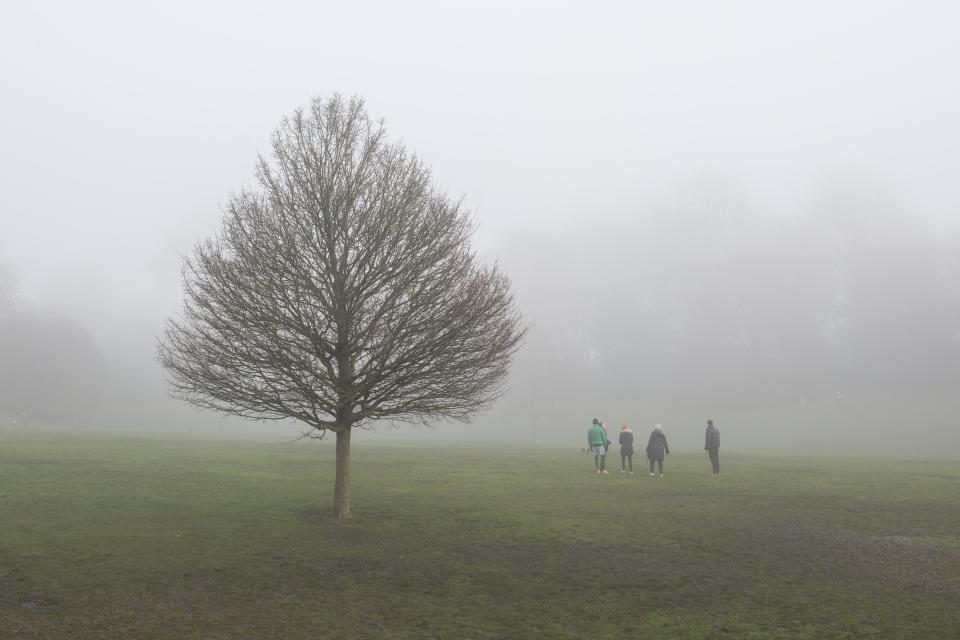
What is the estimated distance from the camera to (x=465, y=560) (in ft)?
42.9

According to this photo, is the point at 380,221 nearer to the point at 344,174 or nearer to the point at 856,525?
the point at 344,174

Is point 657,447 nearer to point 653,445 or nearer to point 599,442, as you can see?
point 653,445

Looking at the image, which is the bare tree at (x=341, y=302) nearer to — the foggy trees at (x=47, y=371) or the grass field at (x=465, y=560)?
the grass field at (x=465, y=560)

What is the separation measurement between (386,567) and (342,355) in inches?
198

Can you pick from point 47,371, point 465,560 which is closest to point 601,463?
point 465,560

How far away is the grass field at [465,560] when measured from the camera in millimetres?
9305

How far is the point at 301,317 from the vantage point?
602 inches

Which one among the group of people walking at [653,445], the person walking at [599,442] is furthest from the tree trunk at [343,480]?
the person walking at [599,442]

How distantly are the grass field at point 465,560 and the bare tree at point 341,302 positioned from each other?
3.10 m

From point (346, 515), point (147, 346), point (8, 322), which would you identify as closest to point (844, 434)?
point (346, 515)

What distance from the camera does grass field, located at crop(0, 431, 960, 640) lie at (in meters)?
9.30

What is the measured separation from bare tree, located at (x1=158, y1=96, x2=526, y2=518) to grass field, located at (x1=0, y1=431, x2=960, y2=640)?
310 centimetres

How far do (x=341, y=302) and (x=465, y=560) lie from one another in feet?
20.3

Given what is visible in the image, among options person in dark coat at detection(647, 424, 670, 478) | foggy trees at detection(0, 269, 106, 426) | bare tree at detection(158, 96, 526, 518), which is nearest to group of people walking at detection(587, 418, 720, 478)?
person in dark coat at detection(647, 424, 670, 478)
